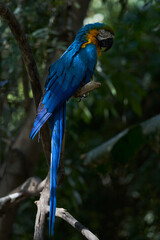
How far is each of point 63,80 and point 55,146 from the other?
1.15ft

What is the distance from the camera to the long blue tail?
1.26m

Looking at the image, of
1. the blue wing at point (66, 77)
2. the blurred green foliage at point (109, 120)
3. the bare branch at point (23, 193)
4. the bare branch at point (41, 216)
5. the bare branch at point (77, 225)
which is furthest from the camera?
the blurred green foliage at point (109, 120)

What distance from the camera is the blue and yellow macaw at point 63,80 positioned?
4.46ft

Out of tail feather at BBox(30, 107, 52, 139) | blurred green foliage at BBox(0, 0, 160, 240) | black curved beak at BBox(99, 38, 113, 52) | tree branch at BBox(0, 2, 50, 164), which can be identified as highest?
tree branch at BBox(0, 2, 50, 164)

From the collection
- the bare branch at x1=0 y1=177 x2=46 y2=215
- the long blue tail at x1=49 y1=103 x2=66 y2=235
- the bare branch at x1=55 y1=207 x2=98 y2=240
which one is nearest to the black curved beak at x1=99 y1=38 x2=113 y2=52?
the long blue tail at x1=49 y1=103 x2=66 y2=235

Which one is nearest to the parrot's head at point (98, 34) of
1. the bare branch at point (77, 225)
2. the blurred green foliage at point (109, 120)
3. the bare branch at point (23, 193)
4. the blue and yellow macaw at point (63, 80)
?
the blue and yellow macaw at point (63, 80)

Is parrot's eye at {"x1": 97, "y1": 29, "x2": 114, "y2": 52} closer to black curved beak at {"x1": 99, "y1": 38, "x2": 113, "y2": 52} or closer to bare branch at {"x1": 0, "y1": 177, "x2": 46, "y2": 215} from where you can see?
black curved beak at {"x1": 99, "y1": 38, "x2": 113, "y2": 52}

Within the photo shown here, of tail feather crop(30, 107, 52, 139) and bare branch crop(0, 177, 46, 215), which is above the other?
tail feather crop(30, 107, 52, 139)

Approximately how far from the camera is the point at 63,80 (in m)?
1.56

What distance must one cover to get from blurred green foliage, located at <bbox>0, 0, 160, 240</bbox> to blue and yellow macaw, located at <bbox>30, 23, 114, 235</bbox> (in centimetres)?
39

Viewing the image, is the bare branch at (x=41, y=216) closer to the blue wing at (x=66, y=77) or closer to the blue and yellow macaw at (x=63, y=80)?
the blue and yellow macaw at (x=63, y=80)

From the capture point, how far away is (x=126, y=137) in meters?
2.32

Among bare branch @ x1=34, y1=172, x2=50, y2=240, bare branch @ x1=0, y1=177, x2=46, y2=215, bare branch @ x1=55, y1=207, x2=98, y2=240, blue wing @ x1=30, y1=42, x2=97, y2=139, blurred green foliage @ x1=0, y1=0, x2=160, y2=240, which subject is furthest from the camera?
blurred green foliage @ x1=0, y1=0, x2=160, y2=240

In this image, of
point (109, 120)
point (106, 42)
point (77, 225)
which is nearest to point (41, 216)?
point (77, 225)
